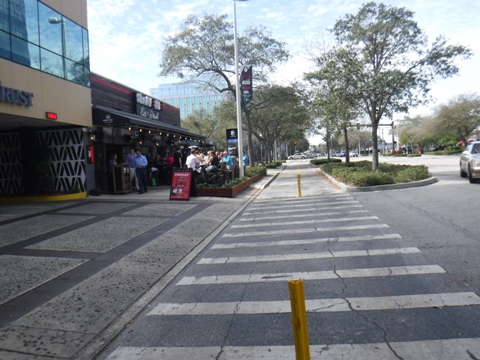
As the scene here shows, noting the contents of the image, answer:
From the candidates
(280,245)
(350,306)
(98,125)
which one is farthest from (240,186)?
(350,306)

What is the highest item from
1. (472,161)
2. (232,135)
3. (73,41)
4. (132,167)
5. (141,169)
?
(73,41)

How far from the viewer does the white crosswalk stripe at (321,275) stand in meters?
5.36

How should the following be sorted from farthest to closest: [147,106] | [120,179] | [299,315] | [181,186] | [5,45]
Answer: [147,106]
[120,179]
[181,186]
[5,45]
[299,315]

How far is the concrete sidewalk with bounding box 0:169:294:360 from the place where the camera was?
13.3 feet

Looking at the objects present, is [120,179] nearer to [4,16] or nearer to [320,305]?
[4,16]

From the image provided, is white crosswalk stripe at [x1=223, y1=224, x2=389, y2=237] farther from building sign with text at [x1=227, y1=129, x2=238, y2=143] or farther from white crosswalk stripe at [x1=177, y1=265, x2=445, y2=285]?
building sign with text at [x1=227, y1=129, x2=238, y2=143]

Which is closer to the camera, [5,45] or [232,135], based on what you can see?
[5,45]

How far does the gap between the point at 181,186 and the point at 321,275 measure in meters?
9.60

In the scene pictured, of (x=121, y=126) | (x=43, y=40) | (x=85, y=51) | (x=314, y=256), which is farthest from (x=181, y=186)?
(x=314, y=256)

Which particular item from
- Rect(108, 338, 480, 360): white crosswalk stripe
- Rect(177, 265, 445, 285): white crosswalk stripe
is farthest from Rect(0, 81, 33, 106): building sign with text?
Rect(108, 338, 480, 360): white crosswalk stripe

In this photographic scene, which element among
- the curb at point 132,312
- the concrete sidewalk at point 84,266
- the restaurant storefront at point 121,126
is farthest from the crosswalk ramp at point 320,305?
the restaurant storefront at point 121,126

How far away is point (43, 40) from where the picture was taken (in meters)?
13.3

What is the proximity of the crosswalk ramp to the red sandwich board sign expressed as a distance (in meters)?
6.84

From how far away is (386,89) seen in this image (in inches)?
733
